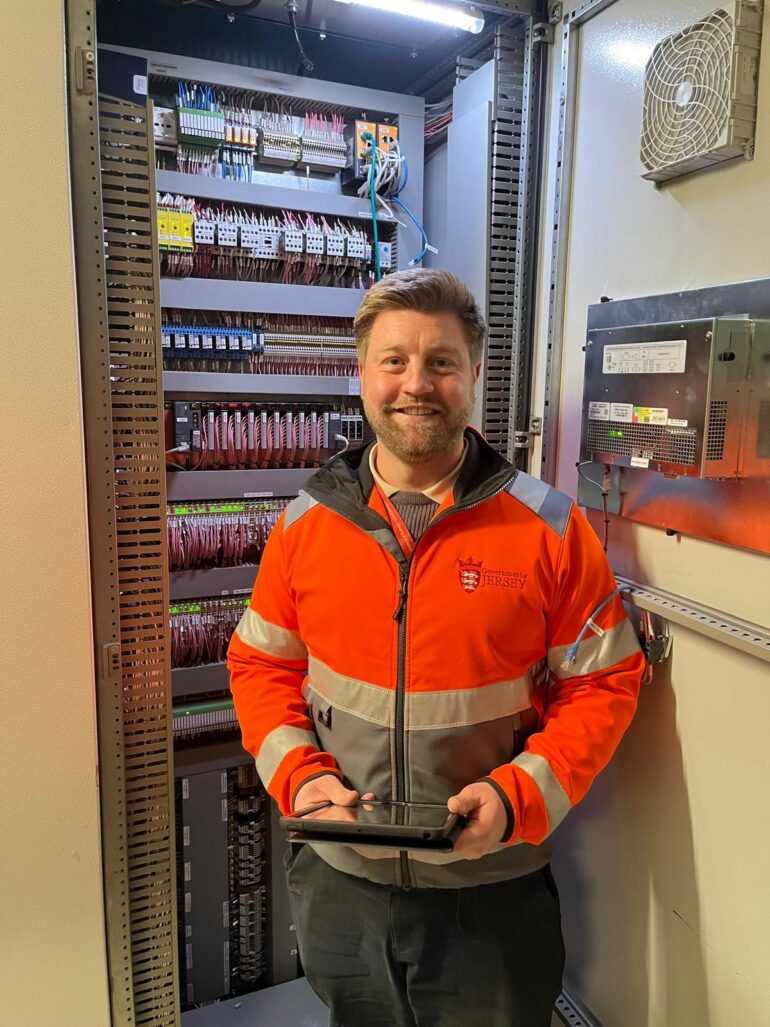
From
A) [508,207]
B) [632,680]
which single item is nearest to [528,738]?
[632,680]

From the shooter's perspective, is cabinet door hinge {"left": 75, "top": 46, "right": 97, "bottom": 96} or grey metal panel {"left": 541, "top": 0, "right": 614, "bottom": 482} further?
grey metal panel {"left": 541, "top": 0, "right": 614, "bottom": 482}

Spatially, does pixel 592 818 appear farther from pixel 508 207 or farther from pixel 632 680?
pixel 508 207

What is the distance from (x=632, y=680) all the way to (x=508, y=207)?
129 centimetres

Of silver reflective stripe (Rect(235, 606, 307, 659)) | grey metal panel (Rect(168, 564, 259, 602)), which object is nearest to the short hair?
silver reflective stripe (Rect(235, 606, 307, 659))

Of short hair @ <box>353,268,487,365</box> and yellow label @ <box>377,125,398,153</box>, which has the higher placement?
yellow label @ <box>377,125,398,153</box>

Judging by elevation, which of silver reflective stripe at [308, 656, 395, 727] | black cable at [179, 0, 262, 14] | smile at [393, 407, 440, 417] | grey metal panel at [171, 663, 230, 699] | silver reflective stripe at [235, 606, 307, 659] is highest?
black cable at [179, 0, 262, 14]

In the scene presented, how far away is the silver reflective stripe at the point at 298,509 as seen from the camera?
153 cm

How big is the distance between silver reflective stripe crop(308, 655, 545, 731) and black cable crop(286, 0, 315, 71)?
1856 mm

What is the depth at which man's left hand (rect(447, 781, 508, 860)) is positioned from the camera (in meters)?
1.20

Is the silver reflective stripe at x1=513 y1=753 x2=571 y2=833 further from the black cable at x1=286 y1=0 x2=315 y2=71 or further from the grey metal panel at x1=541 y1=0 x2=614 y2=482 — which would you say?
the black cable at x1=286 y1=0 x2=315 y2=71

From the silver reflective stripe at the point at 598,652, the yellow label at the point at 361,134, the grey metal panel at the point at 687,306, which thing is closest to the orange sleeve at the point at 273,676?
the silver reflective stripe at the point at 598,652

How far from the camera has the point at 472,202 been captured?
1995mm

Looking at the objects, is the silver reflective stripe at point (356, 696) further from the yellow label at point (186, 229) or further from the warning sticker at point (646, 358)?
the yellow label at point (186, 229)

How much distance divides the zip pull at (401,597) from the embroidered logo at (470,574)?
11 centimetres
